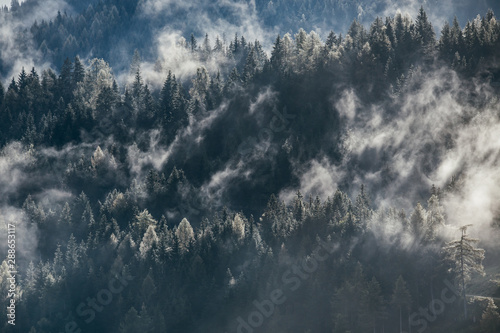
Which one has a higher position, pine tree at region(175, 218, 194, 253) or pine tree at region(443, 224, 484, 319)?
pine tree at region(443, 224, 484, 319)

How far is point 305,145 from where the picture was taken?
7721 inches

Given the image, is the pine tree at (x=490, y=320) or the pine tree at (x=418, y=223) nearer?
the pine tree at (x=490, y=320)

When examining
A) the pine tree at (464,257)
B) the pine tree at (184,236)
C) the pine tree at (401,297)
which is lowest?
the pine tree at (401,297)

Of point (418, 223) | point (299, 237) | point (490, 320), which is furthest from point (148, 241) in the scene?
point (490, 320)

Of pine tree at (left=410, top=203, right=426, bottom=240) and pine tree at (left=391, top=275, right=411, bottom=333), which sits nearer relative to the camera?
pine tree at (left=391, top=275, right=411, bottom=333)

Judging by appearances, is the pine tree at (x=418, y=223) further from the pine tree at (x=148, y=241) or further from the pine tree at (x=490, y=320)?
the pine tree at (x=148, y=241)

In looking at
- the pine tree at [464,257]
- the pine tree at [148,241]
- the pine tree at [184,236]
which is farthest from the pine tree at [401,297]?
the pine tree at [148,241]

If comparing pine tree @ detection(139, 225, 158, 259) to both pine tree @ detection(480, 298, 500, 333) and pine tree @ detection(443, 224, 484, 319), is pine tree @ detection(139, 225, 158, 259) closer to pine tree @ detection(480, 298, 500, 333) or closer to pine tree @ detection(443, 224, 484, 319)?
pine tree @ detection(443, 224, 484, 319)

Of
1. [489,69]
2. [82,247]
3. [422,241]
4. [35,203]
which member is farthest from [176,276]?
[489,69]

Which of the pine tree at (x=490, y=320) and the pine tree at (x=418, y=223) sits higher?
the pine tree at (x=418, y=223)

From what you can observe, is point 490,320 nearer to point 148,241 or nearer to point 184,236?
point 184,236

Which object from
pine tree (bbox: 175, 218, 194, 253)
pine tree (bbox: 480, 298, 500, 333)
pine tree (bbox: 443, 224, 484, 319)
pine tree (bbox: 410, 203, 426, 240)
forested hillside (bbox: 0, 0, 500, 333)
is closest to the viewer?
pine tree (bbox: 480, 298, 500, 333)

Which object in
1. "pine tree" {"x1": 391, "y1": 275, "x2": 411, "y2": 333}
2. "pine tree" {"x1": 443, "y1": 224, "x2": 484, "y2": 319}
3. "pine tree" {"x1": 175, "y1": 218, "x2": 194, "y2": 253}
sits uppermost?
"pine tree" {"x1": 443, "y1": 224, "x2": 484, "y2": 319}

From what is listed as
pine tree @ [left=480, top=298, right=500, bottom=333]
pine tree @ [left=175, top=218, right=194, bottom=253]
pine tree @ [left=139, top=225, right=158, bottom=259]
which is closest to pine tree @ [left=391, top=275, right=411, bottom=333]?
pine tree @ [left=480, top=298, right=500, bottom=333]
